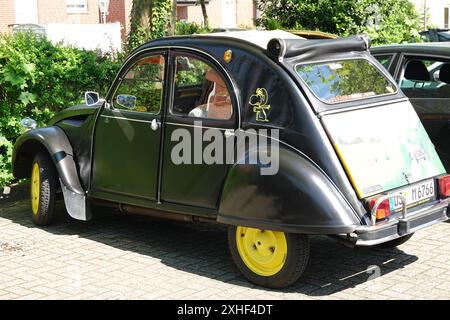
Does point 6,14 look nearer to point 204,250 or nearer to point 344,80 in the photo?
point 204,250

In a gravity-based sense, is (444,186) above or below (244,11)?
below

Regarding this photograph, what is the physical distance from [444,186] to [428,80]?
2.06 metres

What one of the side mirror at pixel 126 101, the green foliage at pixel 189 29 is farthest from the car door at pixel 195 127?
the green foliage at pixel 189 29

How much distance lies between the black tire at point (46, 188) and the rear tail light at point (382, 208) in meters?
3.42

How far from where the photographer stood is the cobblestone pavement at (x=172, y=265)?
219 inches

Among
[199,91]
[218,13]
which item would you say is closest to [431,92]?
[199,91]

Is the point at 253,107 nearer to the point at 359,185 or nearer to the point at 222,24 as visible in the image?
the point at 359,185

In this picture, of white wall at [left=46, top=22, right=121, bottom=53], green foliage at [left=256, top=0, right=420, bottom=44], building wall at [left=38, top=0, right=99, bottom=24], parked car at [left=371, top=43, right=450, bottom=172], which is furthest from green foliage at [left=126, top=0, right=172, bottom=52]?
building wall at [left=38, top=0, right=99, bottom=24]

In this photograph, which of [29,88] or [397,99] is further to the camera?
[29,88]

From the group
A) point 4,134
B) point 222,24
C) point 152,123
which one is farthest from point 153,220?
point 222,24

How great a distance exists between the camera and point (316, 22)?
40.2ft

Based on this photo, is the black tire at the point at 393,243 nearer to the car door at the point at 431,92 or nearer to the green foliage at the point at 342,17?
the car door at the point at 431,92

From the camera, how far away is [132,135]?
21.6 ft
